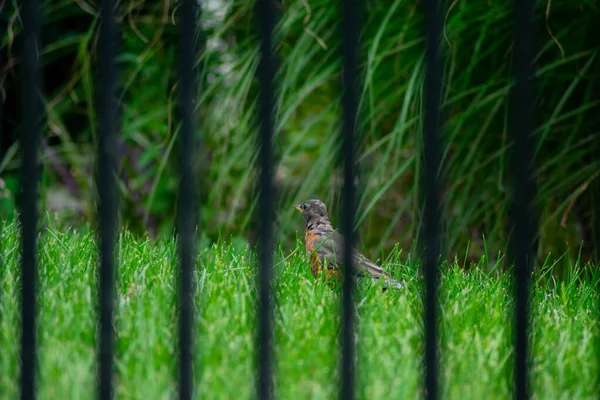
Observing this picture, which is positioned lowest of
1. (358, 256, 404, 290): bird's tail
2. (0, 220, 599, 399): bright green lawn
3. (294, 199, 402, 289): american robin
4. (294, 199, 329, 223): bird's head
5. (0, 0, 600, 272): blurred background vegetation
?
(0, 220, 599, 399): bright green lawn

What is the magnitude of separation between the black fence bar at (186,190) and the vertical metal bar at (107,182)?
0.14 m

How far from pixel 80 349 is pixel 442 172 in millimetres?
2049

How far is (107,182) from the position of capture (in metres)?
1.80

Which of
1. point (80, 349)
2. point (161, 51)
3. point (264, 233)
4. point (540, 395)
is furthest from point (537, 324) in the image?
point (161, 51)

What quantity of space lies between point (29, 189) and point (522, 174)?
38.6 inches

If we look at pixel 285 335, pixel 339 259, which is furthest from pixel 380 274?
pixel 285 335

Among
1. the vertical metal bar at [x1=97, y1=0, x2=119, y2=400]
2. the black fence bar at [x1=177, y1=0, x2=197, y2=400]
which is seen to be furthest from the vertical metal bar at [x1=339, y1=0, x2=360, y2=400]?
the vertical metal bar at [x1=97, y1=0, x2=119, y2=400]

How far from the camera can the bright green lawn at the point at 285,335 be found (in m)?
2.01

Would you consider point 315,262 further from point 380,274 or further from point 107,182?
point 107,182

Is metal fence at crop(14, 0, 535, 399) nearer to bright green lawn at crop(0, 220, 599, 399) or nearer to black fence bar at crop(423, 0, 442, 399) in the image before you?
black fence bar at crop(423, 0, 442, 399)

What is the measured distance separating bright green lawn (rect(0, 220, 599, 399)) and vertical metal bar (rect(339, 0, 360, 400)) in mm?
190

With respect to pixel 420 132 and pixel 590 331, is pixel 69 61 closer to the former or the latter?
pixel 420 132

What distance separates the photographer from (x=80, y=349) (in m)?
2.14

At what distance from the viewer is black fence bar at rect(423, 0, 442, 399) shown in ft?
5.76
